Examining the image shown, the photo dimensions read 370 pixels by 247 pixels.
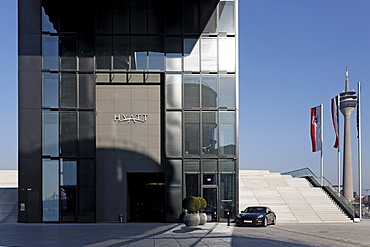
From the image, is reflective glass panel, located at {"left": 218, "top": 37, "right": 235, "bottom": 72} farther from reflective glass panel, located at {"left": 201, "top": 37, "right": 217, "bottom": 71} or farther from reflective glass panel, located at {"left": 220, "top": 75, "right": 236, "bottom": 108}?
reflective glass panel, located at {"left": 220, "top": 75, "right": 236, "bottom": 108}

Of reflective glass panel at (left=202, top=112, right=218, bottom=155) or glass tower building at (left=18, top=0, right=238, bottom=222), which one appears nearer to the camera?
glass tower building at (left=18, top=0, right=238, bottom=222)

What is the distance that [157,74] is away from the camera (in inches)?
1171

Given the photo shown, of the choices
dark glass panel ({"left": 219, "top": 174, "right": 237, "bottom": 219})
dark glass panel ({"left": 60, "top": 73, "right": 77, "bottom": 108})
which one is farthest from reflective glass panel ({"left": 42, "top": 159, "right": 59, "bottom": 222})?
dark glass panel ({"left": 219, "top": 174, "right": 237, "bottom": 219})

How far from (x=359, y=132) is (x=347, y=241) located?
52.9ft

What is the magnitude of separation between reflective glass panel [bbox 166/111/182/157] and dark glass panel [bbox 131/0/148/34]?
5.20 meters

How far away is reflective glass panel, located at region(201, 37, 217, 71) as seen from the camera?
2931 centimetres

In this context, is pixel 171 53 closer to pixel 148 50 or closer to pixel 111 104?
pixel 148 50

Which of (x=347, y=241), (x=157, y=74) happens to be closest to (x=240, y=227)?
(x=347, y=241)

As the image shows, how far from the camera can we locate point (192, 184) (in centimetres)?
2886

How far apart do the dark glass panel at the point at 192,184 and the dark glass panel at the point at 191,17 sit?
852 centimetres

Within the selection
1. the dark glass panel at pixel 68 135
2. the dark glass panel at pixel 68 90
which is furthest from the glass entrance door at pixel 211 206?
the dark glass panel at pixel 68 90

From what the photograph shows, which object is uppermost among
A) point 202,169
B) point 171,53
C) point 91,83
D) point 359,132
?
point 171,53

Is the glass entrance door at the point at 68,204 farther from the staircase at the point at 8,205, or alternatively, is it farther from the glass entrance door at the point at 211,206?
the glass entrance door at the point at 211,206

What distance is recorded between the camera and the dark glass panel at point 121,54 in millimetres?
29250
